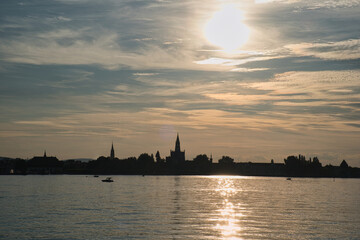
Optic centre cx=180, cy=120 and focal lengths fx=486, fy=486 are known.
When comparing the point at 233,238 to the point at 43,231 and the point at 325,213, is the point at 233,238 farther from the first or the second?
the point at 325,213

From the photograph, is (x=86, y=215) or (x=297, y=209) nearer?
(x=86, y=215)

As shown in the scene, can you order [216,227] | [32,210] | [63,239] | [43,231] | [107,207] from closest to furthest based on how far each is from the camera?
[63,239] < [43,231] < [216,227] < [32,210] < [107,207]

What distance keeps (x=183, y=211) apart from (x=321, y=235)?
30296mm

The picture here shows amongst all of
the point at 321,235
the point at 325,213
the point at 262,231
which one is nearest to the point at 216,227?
the point at 262,231

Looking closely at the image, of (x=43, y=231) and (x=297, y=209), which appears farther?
(x=297, y=209)

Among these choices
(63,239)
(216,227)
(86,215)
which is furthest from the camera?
(86,215)

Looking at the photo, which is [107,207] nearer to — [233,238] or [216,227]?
[216,227]

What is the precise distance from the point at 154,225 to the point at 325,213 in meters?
36.5

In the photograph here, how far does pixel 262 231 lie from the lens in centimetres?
6281

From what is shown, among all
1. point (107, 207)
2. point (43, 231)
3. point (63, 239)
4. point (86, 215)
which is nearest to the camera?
point (63, 239)

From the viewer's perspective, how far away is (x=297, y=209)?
94.9 m

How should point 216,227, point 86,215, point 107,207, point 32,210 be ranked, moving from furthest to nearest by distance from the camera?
1. point 107,207
2. point 32,210
3. point 86,215
4. point 216,227

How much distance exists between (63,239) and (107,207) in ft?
119

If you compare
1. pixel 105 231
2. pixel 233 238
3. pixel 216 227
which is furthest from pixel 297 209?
pixel 105 231
